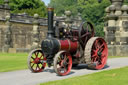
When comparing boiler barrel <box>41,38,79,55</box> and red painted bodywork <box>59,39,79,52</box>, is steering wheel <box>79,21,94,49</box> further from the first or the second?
boiler barrel <box>41,38,79,55</box>

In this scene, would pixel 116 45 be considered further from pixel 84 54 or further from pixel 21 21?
pixel 21 21

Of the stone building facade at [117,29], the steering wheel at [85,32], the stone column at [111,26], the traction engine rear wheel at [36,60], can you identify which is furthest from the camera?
the stone column at [111,26]

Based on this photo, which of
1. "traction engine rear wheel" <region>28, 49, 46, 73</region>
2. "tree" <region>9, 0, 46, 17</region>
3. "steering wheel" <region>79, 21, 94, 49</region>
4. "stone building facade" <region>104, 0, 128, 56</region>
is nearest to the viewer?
"traction engine rear wheel" <region>28, 49, 46, 73</region>

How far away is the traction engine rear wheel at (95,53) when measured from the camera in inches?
367

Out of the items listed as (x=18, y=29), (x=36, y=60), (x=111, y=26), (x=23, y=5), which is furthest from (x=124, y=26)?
(x=23, y=5)

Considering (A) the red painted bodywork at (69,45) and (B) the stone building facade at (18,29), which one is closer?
(A) the red painted bodywork at (69,45)

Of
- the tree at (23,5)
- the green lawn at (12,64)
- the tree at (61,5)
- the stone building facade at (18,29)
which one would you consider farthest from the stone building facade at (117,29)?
the tree at (61,5)

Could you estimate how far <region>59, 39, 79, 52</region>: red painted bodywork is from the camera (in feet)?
29.3

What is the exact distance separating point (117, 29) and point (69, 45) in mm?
8737

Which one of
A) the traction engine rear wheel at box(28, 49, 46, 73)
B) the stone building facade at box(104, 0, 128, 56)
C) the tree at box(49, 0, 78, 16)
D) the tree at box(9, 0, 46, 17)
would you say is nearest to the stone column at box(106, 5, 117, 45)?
the stone building facade at box(104, 0, 128, 56)

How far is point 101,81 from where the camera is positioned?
677cm

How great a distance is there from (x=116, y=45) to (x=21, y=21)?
14.9 m

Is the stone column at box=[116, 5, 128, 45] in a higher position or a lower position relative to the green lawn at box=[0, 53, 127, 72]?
higher

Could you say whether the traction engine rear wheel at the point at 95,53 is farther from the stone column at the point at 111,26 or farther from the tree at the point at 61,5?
the tree at the point at 61,5
